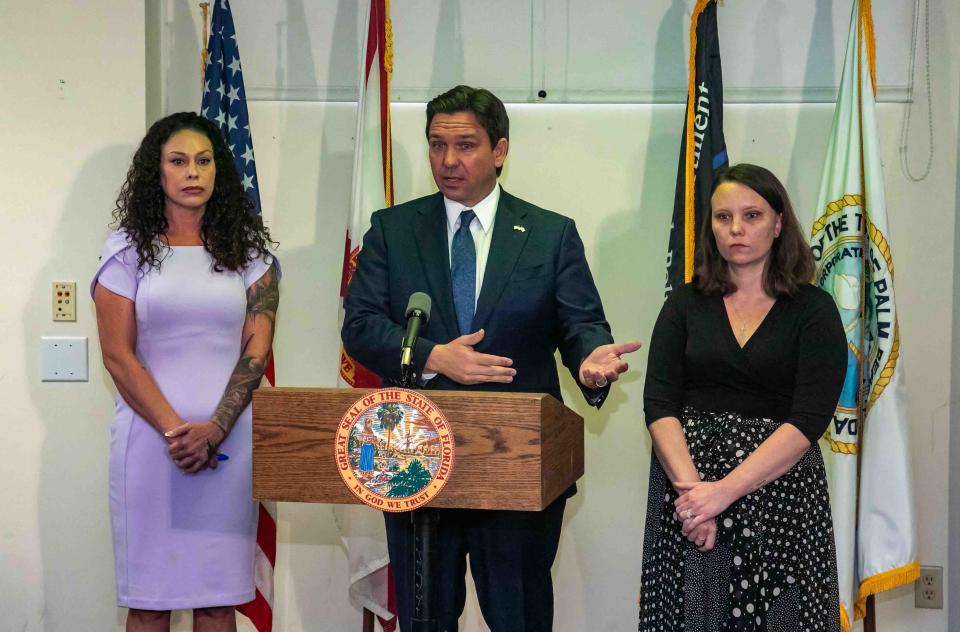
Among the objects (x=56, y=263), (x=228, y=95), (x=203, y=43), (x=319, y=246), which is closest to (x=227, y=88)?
(x=228, y=95)

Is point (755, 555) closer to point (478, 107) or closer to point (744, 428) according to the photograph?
point (744, 428)

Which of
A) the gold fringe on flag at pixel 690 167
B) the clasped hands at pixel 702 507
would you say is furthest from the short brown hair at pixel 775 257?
the gold fringe on flag at pixel 690 167

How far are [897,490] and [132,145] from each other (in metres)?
2.78

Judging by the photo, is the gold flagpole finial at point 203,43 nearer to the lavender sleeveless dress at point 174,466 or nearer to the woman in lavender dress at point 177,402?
the woman in lavender dress at point 177,402

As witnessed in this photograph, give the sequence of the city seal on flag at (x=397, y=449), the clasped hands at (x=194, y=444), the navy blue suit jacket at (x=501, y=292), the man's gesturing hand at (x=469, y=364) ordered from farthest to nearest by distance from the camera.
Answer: the clasped hands at (x=194, y=444) → the navy blue suit jacket at (x=501, y=292) → the man's gesturing hand at (x=469, y=364) → the city seal on flag at (x=397, y=449)

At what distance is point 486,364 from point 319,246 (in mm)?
1968

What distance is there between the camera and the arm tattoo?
107 inches

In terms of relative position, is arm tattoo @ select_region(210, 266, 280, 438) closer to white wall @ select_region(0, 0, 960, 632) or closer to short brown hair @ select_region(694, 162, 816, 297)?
white wall @ select_region(0, 0, 960, 632)

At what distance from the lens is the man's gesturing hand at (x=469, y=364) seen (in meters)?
2.00

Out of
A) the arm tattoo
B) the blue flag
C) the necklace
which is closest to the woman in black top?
the necklace

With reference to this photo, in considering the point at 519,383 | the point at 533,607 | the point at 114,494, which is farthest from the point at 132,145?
the point at 533,607

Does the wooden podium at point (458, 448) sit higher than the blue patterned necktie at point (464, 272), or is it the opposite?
the blue patterned necktie at point (464, 272)

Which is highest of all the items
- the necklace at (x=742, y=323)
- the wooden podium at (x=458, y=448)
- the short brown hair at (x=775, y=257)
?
the short brown hair at (x=775, y=257)

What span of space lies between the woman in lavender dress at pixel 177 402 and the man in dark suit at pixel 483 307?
0.52 meters
